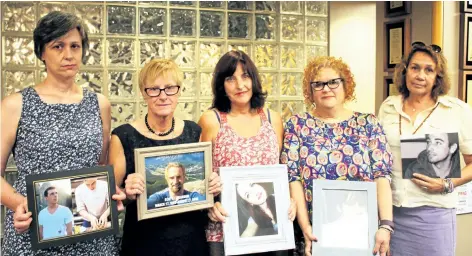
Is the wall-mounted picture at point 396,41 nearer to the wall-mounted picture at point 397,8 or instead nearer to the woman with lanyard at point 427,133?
the wall-mounted picture at point 397,8

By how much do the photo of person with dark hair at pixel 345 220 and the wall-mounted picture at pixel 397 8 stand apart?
6.79 feet

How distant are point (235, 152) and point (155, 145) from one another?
31cm

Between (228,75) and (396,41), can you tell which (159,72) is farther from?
(396,41)

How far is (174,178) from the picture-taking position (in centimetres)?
174

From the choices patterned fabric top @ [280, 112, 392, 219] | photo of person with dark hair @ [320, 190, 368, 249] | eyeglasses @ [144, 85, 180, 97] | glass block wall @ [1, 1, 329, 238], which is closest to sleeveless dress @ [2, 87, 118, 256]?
eyeglasses @ [144, 85, 180, 97]

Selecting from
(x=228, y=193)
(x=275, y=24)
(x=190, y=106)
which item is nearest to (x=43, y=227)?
(x=228, y=193)

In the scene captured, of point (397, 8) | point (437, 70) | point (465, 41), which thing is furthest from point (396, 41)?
point (437, 70)

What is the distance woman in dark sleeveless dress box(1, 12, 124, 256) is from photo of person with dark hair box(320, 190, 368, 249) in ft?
2.85

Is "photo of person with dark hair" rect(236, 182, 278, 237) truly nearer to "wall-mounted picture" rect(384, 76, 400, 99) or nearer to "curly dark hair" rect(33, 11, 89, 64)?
"curly dark hair" rect(33, 11, 89, 64)

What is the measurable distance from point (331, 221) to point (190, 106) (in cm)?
162

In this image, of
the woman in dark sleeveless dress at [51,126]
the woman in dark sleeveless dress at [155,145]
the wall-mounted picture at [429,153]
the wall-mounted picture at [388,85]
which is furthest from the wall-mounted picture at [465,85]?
the woman in dark sleeveless dress at [51,126]

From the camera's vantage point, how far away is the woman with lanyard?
6.86 ft

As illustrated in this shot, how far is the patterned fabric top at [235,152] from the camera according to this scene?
1861 mm

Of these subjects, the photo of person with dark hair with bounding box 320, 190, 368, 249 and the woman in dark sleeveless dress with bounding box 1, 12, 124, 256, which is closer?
the woman in dark sleeveless dress with bounding box 1, 12, 124, 256
